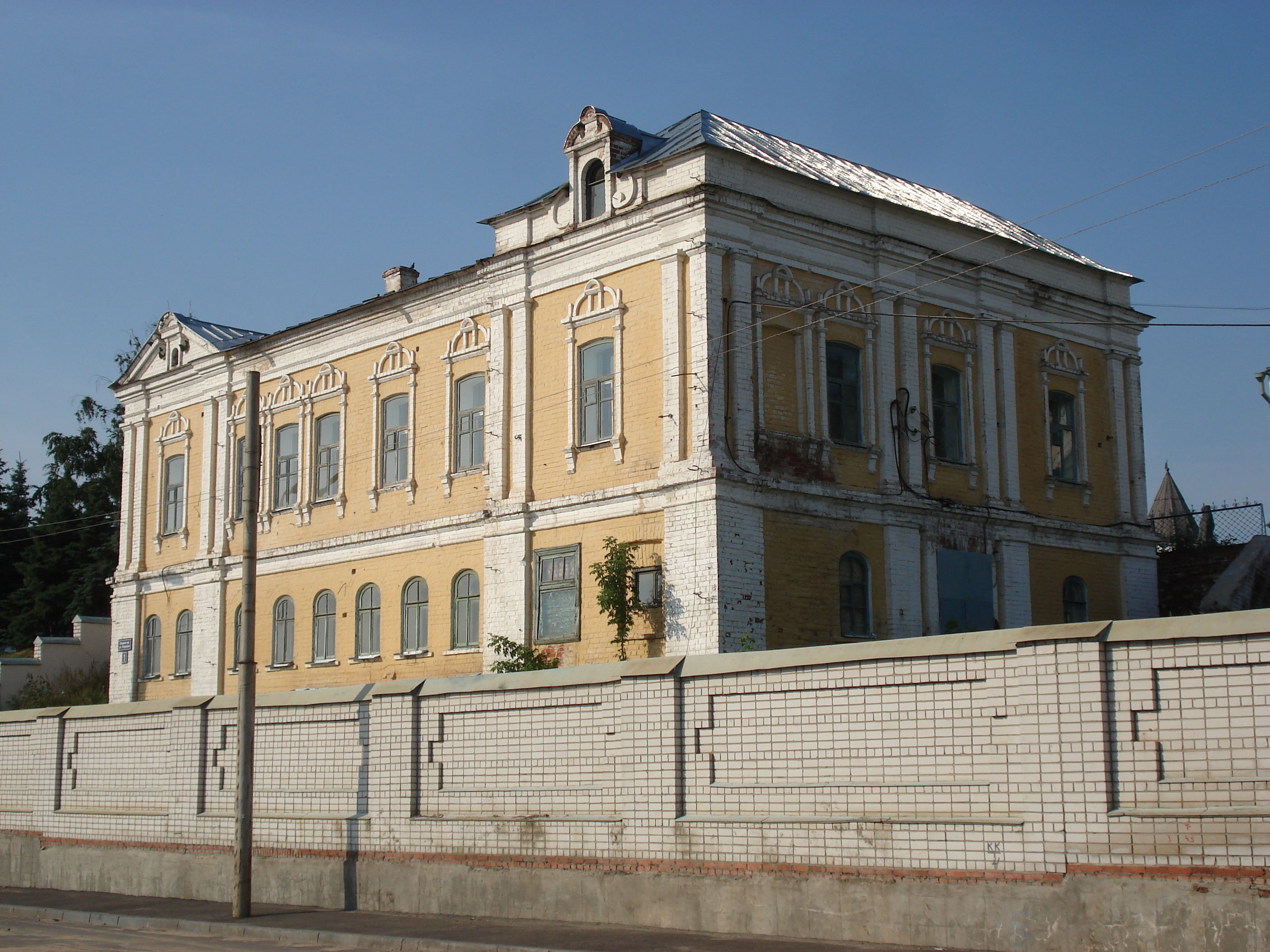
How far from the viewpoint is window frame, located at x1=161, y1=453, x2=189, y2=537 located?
3169 centimetres

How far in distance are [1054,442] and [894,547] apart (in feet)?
16.8

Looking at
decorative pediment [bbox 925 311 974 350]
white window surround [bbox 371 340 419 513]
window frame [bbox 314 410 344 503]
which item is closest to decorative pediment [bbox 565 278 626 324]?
white window surround [bbox 371 340 419 513]

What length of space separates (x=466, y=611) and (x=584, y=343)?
5180 millimetres

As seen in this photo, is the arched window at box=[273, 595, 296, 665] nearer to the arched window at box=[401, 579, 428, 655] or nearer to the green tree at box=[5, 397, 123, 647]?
the arched window at box=[401, 579, 428, 655]

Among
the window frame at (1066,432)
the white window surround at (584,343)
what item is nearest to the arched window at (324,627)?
the white window surround at (584,343)

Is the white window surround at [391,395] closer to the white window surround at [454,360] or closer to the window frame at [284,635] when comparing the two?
the white window surround at [454,360]

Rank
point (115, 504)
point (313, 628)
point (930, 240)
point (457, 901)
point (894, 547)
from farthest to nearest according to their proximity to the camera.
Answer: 1. point (115, 504)
2. point (313, 628)
3. point (930, 240)
4. point (894, 547)
5. point (457, 901)

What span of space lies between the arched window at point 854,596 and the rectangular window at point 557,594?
13.4ft

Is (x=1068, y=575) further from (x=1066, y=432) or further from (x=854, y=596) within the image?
(x=854, y=596)

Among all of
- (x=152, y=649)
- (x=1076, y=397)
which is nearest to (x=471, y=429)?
(x=1076, y=397)

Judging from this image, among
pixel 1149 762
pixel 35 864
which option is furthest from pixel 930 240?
pixel 35 864

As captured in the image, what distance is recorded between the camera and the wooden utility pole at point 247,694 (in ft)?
50.4

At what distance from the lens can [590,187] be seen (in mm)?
23391

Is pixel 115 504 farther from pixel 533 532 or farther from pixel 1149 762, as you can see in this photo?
pixel 1149 762
